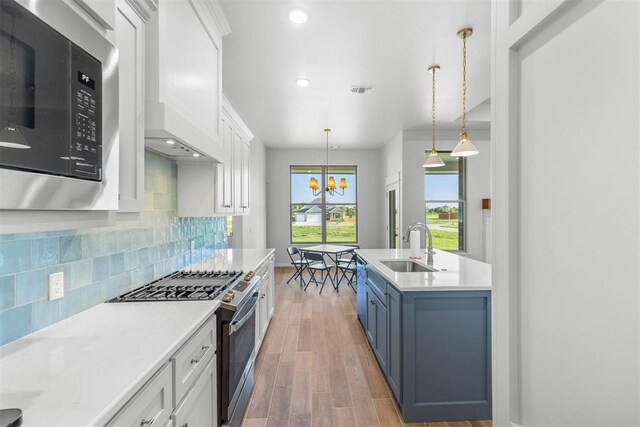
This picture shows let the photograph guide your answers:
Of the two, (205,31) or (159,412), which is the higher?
(205,31)

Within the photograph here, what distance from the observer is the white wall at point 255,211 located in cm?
525

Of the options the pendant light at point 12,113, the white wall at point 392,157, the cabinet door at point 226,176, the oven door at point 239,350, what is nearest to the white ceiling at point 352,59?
the cabinet door at point 226,176

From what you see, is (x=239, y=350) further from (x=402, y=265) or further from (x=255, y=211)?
(x=255, y=211)

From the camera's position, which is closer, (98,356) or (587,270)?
(587,270)

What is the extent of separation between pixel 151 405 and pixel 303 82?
345cm

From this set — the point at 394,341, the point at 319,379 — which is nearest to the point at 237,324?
the point at 394,341

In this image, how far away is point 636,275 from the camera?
1.39ft

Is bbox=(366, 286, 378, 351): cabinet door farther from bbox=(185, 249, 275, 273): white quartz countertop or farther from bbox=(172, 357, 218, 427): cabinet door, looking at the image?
bbox=(172, 357, 218, 427): cabinet door

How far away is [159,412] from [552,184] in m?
1.33

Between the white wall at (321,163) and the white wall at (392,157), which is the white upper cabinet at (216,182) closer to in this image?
the white wall at (392,157)

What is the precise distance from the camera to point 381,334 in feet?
8.70

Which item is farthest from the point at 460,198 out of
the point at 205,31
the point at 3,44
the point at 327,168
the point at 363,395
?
the point at 3,44

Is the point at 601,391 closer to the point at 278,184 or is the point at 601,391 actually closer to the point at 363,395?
the point at 363,395

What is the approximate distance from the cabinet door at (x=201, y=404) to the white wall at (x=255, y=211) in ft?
11.0
